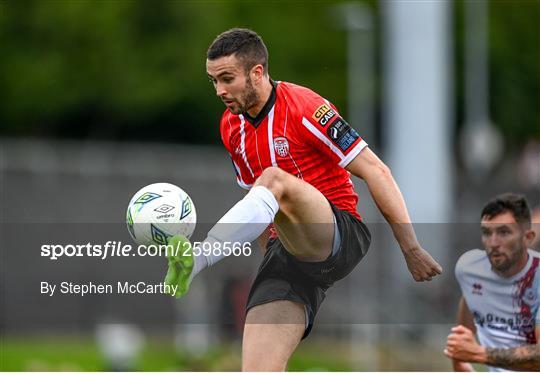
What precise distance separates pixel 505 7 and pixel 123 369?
107 feet

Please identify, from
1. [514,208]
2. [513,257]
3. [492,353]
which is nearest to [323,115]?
[514,208]

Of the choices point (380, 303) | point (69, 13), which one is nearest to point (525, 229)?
point (380, 303)

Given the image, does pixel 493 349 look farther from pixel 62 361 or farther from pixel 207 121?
pixel 207 121

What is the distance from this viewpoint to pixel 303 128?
8586 millimetres

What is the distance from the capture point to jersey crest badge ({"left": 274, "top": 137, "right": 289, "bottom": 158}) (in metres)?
8.67

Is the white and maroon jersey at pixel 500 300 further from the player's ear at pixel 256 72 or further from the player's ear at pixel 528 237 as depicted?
the player's ear at pixel 256 72

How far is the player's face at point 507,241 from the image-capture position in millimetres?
9047

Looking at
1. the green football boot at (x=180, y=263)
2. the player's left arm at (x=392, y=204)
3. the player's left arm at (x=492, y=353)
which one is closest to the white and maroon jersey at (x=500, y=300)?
the player's left arm at (x=492, y=353)

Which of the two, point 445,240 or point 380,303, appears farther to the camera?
point 380,303

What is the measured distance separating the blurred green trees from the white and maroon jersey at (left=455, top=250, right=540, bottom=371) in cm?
2589

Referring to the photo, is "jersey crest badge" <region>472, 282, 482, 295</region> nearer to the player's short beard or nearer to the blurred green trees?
the player's short beard

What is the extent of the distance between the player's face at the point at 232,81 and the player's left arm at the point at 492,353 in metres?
2.13

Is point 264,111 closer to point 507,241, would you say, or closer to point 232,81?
point 232,81

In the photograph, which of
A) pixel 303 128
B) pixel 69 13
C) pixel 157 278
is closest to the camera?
pixel 303 128
